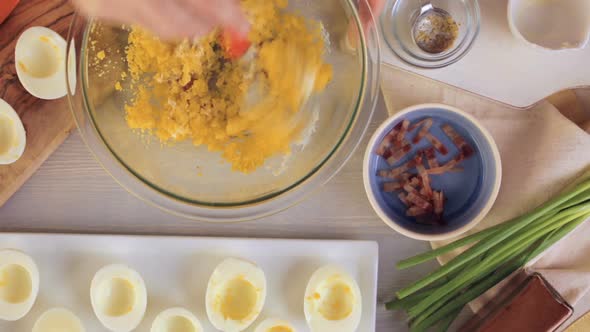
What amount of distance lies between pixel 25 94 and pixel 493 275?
0.95 meters

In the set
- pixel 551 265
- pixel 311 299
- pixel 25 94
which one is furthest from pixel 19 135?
pixel 551 265

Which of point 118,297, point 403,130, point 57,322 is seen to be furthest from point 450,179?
point 57,322

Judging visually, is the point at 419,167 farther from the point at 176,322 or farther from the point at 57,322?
the point at 57,322

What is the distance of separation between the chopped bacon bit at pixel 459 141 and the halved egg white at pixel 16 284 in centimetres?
82

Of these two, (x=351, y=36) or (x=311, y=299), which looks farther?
(x=311, y=299)

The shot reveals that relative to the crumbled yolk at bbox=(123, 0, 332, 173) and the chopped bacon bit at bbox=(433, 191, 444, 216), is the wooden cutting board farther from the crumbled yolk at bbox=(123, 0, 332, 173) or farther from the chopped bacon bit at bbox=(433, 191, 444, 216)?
the chopped bacon bit at bbox=(433, 191, 444, 216)

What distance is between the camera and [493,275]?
105 centimetres

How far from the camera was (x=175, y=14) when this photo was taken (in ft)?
2.67

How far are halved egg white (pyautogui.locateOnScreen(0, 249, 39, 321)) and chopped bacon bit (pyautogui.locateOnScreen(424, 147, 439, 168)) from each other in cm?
77

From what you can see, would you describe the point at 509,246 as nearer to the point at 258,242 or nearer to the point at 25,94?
the point at 258,242

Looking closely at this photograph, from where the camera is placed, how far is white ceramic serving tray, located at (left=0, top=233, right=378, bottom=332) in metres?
1.10

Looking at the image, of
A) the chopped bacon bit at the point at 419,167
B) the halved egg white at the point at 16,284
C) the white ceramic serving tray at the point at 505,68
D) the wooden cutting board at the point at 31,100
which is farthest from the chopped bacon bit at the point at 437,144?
the halved egg white at the point at 16,284

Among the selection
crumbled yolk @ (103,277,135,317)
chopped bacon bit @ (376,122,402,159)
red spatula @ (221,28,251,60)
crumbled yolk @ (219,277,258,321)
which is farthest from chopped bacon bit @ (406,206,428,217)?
crumbled yolk @ (103,277,135,317)

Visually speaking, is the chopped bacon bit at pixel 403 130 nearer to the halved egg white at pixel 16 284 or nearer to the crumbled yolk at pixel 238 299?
the crumbled yolk at pixel 238 299
